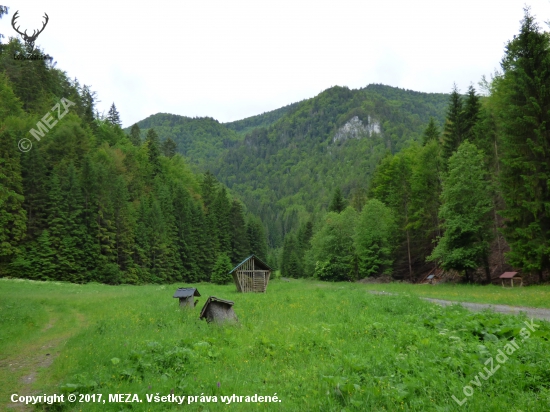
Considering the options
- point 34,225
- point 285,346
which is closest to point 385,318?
point 285,346

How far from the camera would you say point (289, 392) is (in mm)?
7199

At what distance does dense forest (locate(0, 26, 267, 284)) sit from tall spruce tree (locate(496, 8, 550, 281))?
3862 centimetres

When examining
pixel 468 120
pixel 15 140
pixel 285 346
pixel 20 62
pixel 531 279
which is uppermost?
pixel 20 62

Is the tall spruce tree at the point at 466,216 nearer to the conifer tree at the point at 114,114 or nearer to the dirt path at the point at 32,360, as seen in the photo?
the dirt path at the point at 32,360

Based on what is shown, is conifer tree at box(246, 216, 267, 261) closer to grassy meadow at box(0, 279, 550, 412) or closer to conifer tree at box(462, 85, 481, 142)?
conifer tree at box(462, 85, 481, 142)

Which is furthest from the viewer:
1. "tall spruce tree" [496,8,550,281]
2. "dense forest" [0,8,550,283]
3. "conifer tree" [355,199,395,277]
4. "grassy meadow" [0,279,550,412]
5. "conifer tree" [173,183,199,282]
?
"conifer tree" [173,183,199,282]

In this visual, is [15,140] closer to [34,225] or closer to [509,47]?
[34,225]

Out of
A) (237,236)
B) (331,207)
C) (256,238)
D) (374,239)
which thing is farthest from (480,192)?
(256,238)

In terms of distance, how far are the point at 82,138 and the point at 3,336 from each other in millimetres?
56228

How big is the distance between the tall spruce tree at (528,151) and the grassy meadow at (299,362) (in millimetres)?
16610

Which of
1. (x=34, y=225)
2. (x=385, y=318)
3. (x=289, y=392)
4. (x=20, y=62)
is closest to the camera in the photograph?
(x=289, y=392)

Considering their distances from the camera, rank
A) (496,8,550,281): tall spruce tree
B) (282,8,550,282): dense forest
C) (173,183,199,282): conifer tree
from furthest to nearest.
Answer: (173,183,199,282): conifer tree
(282,8,550,282): dense forest
(496,8,550,281): tall spruce tree

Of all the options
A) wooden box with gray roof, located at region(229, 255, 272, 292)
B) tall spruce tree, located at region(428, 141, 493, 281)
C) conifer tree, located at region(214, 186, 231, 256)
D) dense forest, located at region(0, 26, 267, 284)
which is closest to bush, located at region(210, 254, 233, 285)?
dense forest, located at region(0, 26, 267, 284)

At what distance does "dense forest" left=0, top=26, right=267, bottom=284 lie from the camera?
158ft
